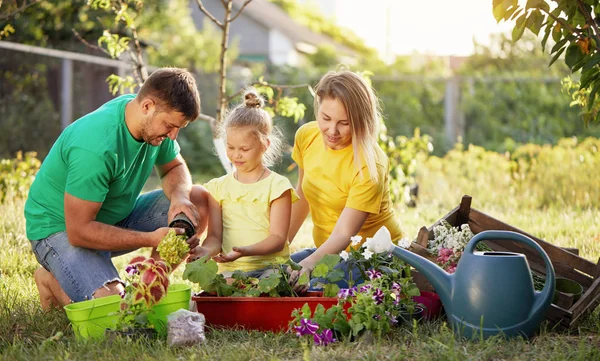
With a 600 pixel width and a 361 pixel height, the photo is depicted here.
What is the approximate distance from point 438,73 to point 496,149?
9229 millimetres

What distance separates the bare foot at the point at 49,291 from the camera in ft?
11.8

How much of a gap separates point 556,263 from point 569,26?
1.10m

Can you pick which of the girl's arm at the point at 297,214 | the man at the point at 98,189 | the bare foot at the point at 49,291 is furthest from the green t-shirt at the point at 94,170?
the girl's arm at the point at 297,214

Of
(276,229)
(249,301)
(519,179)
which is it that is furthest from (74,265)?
(519,179)

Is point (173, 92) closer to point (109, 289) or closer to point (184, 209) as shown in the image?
point (184, 209)

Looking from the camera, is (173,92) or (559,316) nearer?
(559,316)

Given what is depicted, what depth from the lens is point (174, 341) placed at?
2.92m

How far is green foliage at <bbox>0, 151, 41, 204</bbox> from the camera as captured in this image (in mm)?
6402

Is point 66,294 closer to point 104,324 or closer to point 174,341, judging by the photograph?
point 104,324

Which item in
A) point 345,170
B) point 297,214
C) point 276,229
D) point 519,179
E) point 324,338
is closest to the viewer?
point 324,338

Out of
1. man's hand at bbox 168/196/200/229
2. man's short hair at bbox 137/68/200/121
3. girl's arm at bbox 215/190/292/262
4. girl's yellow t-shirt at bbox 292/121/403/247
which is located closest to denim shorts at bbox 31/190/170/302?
man's hand at bbox 168/196/200/229

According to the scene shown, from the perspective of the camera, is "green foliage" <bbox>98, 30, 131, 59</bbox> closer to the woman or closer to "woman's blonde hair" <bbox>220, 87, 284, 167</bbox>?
"woman's blonde hair" <bbox>220, 87, 284, 167</bbox>

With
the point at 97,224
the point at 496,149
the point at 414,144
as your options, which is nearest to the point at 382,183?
the point at 97,224

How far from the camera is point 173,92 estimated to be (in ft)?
11.2
